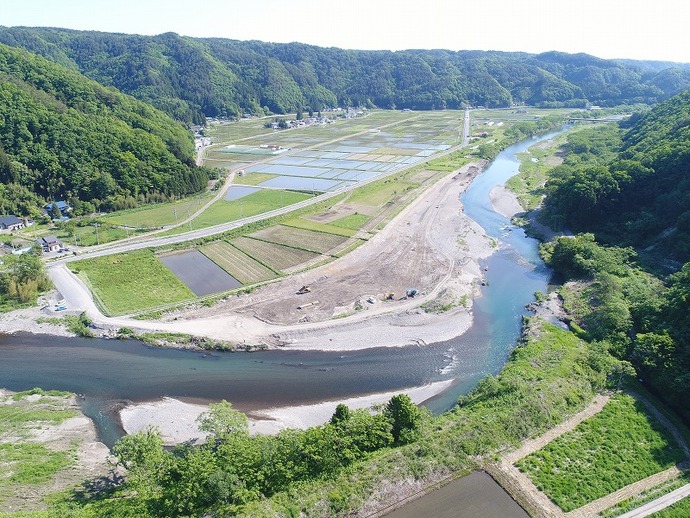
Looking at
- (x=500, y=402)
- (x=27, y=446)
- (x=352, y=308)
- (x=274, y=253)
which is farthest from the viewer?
(x=274, y=253)

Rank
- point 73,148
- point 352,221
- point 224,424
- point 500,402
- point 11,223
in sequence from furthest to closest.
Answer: point 73,148 < point 352,221 < point 11,223 < point 500,402 < point 224,424

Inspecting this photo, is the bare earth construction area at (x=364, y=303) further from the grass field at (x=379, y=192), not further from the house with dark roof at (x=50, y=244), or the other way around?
the house with dark roof at (x=50, y=244)

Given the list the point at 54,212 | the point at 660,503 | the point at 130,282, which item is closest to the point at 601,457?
the point at 660,503

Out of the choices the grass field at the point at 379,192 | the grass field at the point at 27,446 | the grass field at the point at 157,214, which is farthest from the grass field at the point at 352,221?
the grass field at the point at 27,446

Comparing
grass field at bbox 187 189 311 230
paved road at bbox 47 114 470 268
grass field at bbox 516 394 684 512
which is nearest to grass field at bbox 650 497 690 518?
grass field at bbox 516 394 684 512

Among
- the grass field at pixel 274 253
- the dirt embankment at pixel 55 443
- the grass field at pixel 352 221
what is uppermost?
the grass field at pixel 352 221

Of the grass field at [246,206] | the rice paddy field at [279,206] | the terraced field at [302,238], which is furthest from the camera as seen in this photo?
the grass field at [246,206]

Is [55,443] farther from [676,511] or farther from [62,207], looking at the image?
[62,207]
